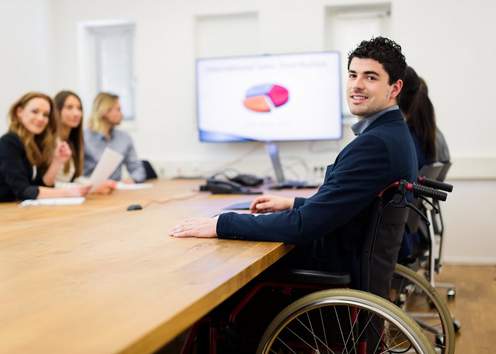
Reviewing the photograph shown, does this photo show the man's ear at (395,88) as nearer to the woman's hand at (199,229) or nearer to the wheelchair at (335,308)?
the wheelchair at (335,308)

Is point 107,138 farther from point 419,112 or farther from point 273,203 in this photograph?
point 273,203

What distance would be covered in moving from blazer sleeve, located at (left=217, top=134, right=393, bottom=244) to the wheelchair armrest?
0.09 meters

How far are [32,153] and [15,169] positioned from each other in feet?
0.58

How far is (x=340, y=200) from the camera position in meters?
1.55

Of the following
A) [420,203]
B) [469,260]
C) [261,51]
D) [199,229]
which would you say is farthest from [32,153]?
[469,260]

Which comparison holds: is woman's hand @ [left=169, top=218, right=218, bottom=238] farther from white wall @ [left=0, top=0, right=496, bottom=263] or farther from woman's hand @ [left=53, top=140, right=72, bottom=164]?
white wall @ [left=0, top=0, right=496, bottom=263]

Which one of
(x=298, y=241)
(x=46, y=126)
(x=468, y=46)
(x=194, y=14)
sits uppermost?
(x=194, y=14)

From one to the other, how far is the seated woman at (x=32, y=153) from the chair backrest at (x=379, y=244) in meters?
1.81

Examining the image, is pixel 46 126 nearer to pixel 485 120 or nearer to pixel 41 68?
pixel 41 68

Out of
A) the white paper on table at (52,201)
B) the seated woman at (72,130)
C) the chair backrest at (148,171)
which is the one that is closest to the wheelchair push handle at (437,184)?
the white paper on table at (52,201)

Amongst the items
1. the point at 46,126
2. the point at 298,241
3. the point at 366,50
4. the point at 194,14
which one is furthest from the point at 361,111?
the point at 194,14

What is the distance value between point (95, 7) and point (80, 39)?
32cm

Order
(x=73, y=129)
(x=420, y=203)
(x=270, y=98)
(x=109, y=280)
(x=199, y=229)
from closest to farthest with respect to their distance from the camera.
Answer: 1. (x=109, y=280)
2. (x=199, y=229)
3. (x=420, y=203)
4. (x=73, y=129)
5. (x=270, y=98)

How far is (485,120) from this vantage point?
4391mm
